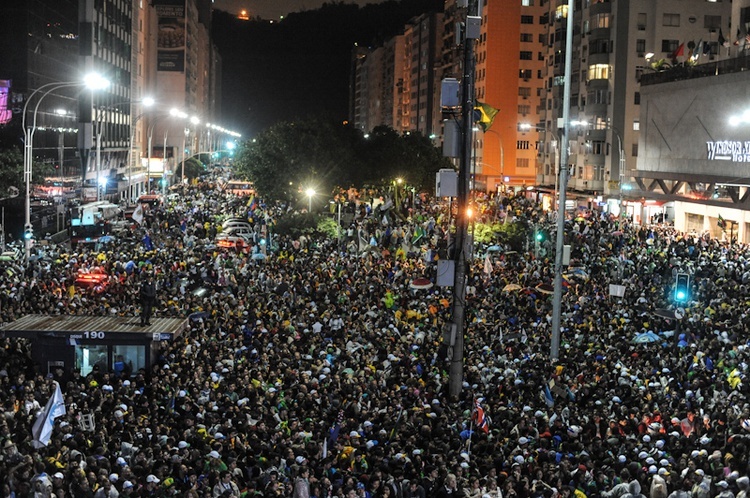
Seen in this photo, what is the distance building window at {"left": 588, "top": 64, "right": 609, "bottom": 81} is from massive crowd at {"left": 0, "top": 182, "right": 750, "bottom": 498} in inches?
2031

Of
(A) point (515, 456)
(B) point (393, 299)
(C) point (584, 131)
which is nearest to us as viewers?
(A) point (515, 456)

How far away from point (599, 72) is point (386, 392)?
69.7 metres

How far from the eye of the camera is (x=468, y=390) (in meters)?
20.5

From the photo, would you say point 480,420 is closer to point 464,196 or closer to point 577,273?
point 464,196

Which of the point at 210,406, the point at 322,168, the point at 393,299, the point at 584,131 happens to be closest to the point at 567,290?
the point at 393,299

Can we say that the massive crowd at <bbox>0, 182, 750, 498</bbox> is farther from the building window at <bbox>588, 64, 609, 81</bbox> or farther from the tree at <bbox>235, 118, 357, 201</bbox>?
the building window at <bbox>588, 64, 609, 81</bbox>

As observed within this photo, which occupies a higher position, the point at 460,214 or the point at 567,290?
the point at 460,214

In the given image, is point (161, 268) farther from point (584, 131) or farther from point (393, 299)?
point (584, 131)

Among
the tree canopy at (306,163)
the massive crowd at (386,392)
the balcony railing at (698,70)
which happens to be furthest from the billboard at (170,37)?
the massive crowd at (386,392)

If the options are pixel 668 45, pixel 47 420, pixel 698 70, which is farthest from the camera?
pixel 668 45

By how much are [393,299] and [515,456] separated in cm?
1354

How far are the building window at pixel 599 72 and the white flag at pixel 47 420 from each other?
72.7 metres

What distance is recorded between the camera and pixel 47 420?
669 inches

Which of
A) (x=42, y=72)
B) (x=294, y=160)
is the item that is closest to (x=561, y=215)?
(x=294, y=160)
